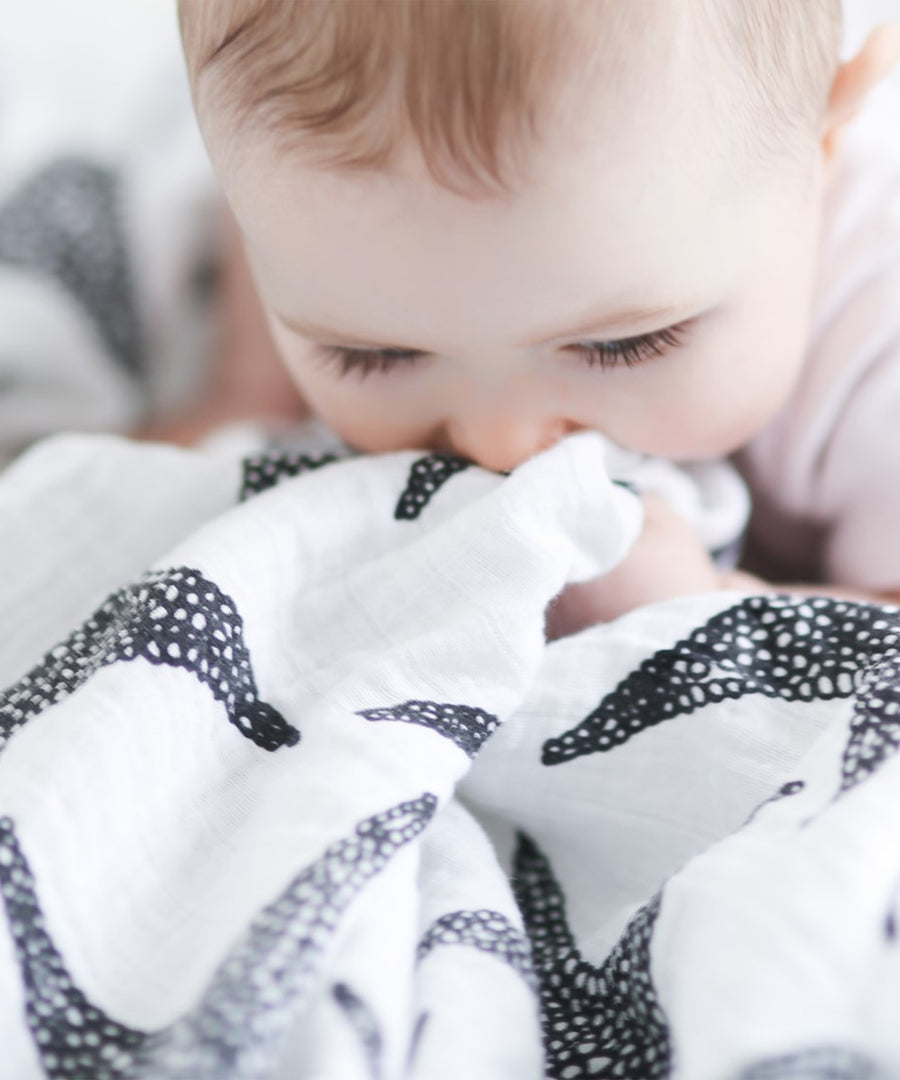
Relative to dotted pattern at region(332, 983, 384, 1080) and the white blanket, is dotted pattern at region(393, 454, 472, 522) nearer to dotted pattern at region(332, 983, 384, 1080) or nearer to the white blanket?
the white blanket

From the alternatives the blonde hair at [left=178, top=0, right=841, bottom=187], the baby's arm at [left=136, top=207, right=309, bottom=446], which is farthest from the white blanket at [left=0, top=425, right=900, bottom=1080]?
the baby's arm at [left=136, top=207, right=309, bottom=446]

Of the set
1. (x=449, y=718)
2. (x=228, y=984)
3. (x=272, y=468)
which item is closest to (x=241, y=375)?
(x=272, y=468)

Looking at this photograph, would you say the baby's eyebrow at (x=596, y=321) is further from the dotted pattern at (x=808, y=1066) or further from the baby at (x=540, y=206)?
the dotted pattern at (x=808, y=1066)

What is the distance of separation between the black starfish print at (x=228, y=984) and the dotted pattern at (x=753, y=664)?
100mm

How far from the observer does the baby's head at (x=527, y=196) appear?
0.43 m

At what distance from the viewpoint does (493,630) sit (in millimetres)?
478

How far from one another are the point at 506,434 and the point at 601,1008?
0.25m

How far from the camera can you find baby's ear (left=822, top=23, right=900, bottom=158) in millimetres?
562

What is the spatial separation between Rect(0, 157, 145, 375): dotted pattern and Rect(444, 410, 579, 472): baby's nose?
49 centimetres

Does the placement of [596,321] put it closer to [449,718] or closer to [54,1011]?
[449,718]

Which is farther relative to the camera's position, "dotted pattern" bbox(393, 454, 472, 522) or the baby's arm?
the baby's arm

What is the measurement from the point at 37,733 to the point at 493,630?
175mm

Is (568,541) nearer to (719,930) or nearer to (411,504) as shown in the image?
(411,504)

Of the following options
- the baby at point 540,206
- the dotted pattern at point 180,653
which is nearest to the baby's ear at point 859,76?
the baby at point 540,206
